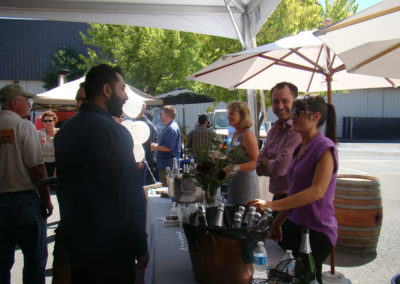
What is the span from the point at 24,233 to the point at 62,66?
2731cm

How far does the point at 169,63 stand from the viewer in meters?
15.6

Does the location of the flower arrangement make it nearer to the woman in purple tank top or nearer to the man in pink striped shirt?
the woman in purple tank top

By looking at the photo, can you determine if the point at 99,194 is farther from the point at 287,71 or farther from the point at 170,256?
the point at 287,71

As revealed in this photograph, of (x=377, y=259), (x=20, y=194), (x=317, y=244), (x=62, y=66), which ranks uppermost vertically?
(x=62, y=66)

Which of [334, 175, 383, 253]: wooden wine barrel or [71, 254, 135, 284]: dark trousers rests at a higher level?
[71, 254, 135, 284]: dark trousers

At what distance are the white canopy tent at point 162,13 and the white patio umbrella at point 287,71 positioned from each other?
2.18 ft

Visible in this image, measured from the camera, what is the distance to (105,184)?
59.2 inches

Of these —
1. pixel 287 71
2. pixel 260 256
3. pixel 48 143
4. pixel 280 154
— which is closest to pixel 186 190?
pixel 280 154

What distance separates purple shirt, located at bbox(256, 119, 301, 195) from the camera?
7.68 ft

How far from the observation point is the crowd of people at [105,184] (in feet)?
4.96

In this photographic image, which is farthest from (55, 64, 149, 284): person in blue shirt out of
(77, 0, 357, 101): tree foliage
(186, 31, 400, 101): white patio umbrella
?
(77, 0, 357, 101): tree foliage

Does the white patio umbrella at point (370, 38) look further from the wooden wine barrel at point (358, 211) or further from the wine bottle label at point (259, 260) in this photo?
the wooden wine barrel at point (358, 211)

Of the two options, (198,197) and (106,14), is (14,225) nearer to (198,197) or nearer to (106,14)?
(198,197)

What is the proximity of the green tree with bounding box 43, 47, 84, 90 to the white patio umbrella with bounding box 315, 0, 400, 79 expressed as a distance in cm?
2636
